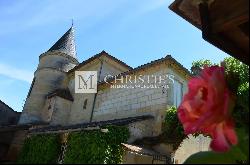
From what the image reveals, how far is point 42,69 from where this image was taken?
83.6 ft

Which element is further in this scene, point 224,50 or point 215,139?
point 224,50

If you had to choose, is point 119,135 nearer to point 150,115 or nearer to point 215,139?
point 150,115

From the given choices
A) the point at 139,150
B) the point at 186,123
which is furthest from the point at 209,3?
the point at 139,150

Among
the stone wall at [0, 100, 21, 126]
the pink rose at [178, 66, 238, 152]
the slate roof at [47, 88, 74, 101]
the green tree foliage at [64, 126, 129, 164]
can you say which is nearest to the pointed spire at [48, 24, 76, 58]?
the slate roof at [47, 88, 74, 101]

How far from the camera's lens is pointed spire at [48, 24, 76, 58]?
26125mm

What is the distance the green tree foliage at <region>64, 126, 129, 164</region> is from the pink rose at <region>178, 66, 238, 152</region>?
39.9ft

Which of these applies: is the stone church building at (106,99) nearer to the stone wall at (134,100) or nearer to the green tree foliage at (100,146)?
the stone wall at (134,100)

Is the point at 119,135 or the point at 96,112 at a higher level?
the point at 96,112

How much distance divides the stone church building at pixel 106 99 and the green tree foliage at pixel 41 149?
0.64 meters

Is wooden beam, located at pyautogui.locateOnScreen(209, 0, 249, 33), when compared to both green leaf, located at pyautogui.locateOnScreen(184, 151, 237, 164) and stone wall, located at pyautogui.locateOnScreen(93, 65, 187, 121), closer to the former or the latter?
green leaf, located at pyautogui.locateOnScreen(184, 151, 237, 164)

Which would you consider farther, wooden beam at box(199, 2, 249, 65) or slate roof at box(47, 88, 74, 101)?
slate roof at box(47, 88, 74, 101)

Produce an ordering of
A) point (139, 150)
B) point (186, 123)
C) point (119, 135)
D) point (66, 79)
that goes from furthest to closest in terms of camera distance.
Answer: point (66, 79)
point (119, 135)
point (139, 150)
point (186, 123)

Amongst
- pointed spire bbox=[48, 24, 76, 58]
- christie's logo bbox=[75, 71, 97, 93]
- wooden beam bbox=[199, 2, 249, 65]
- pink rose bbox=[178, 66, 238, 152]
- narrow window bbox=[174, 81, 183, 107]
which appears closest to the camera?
pink rose bbox=[178, 66, 238, 152]

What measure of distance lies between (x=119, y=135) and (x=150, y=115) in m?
2.39
